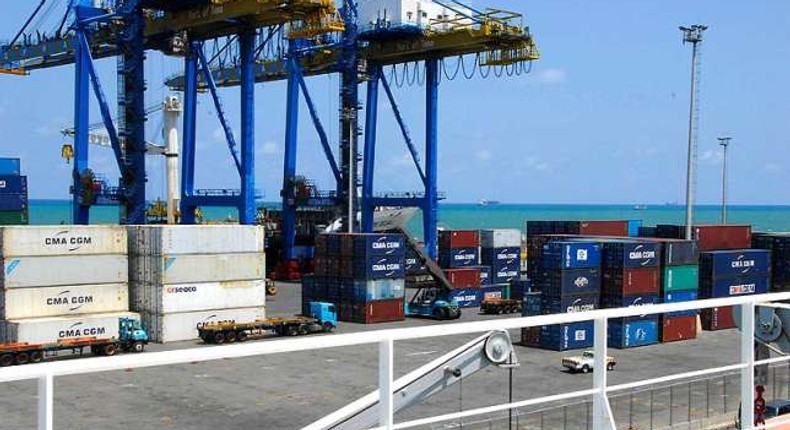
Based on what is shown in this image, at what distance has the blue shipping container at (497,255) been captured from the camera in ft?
188

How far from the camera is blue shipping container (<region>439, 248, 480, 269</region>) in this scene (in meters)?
54.7

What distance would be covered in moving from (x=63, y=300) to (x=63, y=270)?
46.0 inches

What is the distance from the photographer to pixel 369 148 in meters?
70.1

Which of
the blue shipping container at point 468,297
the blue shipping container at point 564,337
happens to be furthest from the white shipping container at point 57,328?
the blue shipping container at point 468,297

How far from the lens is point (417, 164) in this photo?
6850cm

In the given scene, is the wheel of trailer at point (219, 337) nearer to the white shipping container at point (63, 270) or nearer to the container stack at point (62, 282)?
the container stack at point (62, 282)

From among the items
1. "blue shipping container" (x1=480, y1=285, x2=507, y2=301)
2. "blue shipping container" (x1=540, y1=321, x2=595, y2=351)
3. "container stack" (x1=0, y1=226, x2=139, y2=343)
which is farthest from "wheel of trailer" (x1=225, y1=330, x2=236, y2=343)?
"blue shipping container" (x1=480, y1=285, x2=507, y2=301)

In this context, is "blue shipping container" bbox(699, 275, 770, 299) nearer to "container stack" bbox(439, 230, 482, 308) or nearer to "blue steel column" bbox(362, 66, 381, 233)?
"container stack" bbox(439, 230, 482, 308)

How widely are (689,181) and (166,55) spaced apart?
3812 centimetres

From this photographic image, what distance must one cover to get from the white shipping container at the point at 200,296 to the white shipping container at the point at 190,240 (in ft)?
4.67

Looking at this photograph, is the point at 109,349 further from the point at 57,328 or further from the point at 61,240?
the point at 61,240

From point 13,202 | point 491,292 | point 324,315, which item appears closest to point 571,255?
point 324,315

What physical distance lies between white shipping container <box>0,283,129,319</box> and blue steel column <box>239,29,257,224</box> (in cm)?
1952

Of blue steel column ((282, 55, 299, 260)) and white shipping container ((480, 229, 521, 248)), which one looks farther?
blue steel column ((282, 55, 299, 260))
